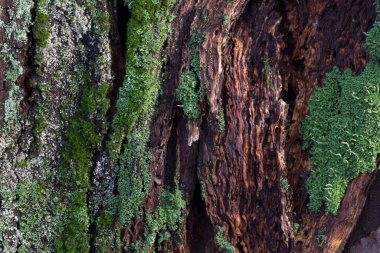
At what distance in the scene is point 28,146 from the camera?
10.0 ft

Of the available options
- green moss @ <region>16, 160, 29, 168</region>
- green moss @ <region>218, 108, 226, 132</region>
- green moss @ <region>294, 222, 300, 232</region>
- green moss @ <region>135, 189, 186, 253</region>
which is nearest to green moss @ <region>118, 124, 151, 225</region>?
green moss @ <region>135, 189, 186, 253</region>

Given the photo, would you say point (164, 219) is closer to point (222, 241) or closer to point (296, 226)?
point (222, 241)

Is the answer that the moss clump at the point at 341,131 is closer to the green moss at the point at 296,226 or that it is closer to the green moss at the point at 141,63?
the green moss at the point at 296,226

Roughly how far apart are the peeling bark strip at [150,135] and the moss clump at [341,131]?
0.09 metres

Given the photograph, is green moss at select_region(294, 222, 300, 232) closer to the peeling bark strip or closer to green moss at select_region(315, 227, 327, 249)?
the peeling bark strip

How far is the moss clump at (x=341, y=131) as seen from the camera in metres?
3.03

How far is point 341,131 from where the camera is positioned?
3.10m

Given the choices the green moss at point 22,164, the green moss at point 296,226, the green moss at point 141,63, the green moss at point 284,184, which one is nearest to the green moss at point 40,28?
the green moss at point 141,63

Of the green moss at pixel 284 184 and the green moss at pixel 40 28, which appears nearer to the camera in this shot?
the green moss at pixel 40 28

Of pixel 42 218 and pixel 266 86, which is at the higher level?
pixel 266 86

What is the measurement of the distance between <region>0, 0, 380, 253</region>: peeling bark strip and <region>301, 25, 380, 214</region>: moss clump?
88 mm

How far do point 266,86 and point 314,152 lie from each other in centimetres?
52

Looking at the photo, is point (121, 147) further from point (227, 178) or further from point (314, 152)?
point (314, 152)

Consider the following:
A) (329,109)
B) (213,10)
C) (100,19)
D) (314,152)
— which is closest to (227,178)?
(314,152)
